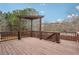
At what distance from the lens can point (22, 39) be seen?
525 cm

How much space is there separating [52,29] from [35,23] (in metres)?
0.24

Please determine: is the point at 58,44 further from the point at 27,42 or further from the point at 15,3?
the point at 15,3

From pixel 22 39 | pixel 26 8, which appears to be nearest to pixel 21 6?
pixel 26 8

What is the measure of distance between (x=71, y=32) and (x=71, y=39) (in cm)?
9

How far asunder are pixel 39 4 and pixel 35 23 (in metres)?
0.26

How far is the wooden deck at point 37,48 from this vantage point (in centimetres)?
521

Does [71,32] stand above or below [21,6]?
below

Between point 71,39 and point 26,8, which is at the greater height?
point 26,8

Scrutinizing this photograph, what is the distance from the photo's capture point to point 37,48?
524 centimetres

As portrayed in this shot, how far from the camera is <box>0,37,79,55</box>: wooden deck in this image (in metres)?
5.21

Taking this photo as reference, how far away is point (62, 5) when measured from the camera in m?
5.22

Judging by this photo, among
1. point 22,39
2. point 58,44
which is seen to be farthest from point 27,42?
point 58,44
